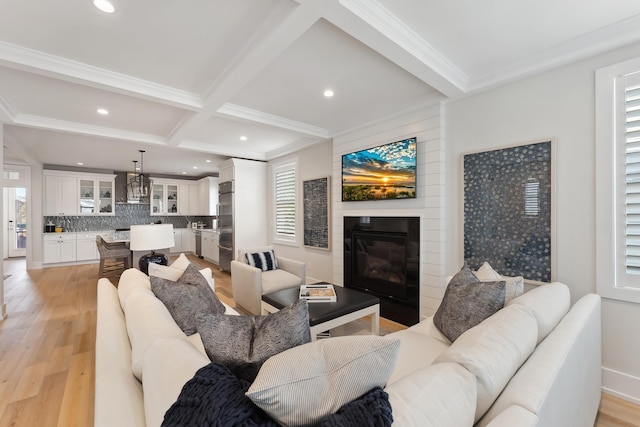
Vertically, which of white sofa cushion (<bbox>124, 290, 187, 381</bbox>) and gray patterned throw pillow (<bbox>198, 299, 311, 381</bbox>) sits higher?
gray patterned throw pillow (<bbox>198, 299, 311, 381</bbox>)

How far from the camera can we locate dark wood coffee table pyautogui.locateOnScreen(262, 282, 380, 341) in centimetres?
218

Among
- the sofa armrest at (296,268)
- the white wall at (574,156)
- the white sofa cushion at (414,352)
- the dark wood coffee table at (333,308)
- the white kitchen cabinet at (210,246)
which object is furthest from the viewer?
the white kitchen cabinet at (210,246)

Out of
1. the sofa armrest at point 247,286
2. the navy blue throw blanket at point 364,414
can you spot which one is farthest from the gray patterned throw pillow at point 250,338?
the sofa armrest at point 247,286

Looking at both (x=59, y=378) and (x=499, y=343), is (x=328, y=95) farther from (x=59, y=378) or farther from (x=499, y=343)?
(x=59, y=378)

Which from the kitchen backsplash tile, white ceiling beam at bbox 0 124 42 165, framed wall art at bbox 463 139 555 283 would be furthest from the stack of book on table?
the kitchen backsplash tile

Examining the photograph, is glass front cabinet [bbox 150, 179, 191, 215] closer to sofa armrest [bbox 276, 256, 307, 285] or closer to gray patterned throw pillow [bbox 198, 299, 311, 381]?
sofa armrest [bbox 276, 256, 307, 285]

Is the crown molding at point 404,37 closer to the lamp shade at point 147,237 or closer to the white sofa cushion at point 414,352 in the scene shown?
the white sofa cushion at point 414,352

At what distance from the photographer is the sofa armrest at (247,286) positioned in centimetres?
308

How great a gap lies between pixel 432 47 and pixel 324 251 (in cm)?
309

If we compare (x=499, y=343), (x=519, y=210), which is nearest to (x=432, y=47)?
(x=519, y=210)

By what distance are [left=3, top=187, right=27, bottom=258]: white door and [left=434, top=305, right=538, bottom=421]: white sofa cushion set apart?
33.5ft

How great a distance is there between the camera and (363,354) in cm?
75

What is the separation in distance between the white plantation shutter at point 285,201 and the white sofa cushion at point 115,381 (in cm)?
376

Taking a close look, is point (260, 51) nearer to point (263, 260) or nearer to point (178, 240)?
point (263, 260)
